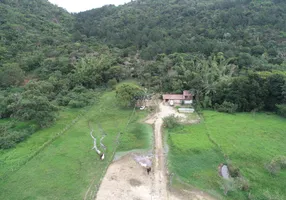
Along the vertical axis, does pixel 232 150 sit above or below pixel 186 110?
below

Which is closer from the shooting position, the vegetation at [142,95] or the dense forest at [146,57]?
the vegetation at [142,95]

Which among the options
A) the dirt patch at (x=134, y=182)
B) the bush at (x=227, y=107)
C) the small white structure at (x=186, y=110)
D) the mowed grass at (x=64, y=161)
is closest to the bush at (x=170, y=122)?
the mowed grass at (x=64, y=161)

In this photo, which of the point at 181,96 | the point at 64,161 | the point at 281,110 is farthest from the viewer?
the point at 181,96

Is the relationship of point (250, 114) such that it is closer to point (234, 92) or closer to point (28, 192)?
point (234, 92)

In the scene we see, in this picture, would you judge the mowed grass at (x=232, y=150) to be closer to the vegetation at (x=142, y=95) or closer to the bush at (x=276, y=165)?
the vegetation at (x=142, y=95)

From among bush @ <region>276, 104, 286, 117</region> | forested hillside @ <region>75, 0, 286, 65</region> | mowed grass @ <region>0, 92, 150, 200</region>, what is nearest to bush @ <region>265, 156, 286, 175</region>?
mowed grass @ <region>0, 92, 150, 200</region>

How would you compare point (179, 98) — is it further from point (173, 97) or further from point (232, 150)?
point (232, 150)

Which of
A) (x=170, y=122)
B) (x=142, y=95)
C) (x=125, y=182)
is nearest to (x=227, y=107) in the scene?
(x=170, y=122)
